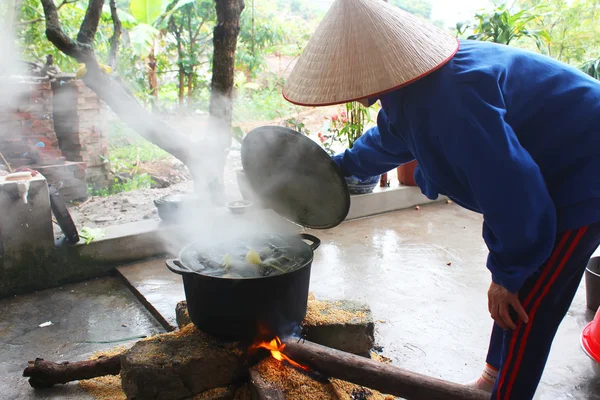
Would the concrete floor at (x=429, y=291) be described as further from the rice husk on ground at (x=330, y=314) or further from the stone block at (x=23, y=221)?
the stone block at (x=23, y=221)

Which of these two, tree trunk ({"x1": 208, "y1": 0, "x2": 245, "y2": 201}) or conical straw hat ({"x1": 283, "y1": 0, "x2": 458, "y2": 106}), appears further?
tree trunk ({"x1": 208, "y1": 0, "x2": 245, "y2": 201})

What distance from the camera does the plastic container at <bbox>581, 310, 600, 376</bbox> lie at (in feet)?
8.42

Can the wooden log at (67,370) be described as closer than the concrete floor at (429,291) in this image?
Yes

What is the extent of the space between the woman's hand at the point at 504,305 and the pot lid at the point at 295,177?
0.87 meters

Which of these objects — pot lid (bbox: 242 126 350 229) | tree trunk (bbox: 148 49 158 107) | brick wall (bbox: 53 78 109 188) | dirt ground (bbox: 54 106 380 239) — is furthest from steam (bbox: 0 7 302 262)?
tree trunk (bbox: 148 49 158 107)

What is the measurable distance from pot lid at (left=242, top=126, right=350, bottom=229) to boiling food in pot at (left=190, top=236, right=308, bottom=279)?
0.22 meters

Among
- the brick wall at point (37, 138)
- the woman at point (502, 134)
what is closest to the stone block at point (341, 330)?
the woman at point (502, 134)

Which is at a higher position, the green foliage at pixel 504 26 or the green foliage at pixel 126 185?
the green foliage at pixel 504 26

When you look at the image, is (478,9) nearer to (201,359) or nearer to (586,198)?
(586,198)

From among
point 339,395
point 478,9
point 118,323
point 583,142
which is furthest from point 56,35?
point 478,9

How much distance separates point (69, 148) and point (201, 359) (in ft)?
17.1

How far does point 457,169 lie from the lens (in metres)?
1.62

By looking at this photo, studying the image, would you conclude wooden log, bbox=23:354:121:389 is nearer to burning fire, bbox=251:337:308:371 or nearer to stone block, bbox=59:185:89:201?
burning fire, bbox=251:337:308:371

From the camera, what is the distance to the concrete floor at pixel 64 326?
273cm
